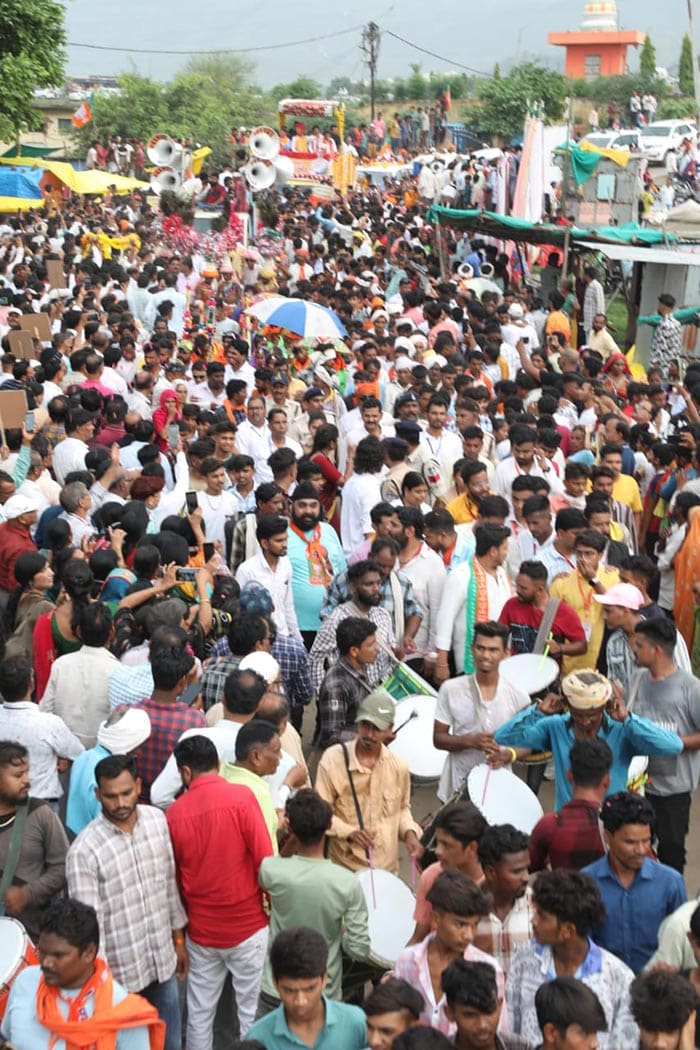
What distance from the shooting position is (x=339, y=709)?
221 inches

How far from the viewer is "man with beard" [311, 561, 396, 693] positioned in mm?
5875

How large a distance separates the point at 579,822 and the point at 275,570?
2.57 metres

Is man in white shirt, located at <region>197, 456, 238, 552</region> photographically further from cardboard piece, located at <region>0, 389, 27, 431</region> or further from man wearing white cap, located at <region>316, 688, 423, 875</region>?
man wearing white cap, located at <region>316, 688, 423, 875</region>

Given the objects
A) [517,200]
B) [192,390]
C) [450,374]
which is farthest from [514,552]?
[517,200]

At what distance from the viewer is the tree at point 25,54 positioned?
22344mm

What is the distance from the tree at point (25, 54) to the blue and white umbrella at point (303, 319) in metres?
13.2

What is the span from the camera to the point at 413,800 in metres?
6.71

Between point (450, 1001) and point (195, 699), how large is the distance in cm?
224

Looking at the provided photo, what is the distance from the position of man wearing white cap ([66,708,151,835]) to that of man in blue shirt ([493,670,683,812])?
1341mm

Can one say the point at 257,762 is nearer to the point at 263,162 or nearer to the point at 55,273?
the point at 55,273

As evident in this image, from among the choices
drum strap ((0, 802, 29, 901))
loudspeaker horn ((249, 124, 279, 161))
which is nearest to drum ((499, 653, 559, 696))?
drum strap ((0, 802, 29, 901))

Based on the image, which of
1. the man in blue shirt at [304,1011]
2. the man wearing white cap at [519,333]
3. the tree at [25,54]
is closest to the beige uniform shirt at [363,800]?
the man in blue shirt at [304,1011]

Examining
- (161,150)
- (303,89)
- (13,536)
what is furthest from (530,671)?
(303,89)

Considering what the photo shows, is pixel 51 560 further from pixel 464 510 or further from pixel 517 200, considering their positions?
pixel 517 200
